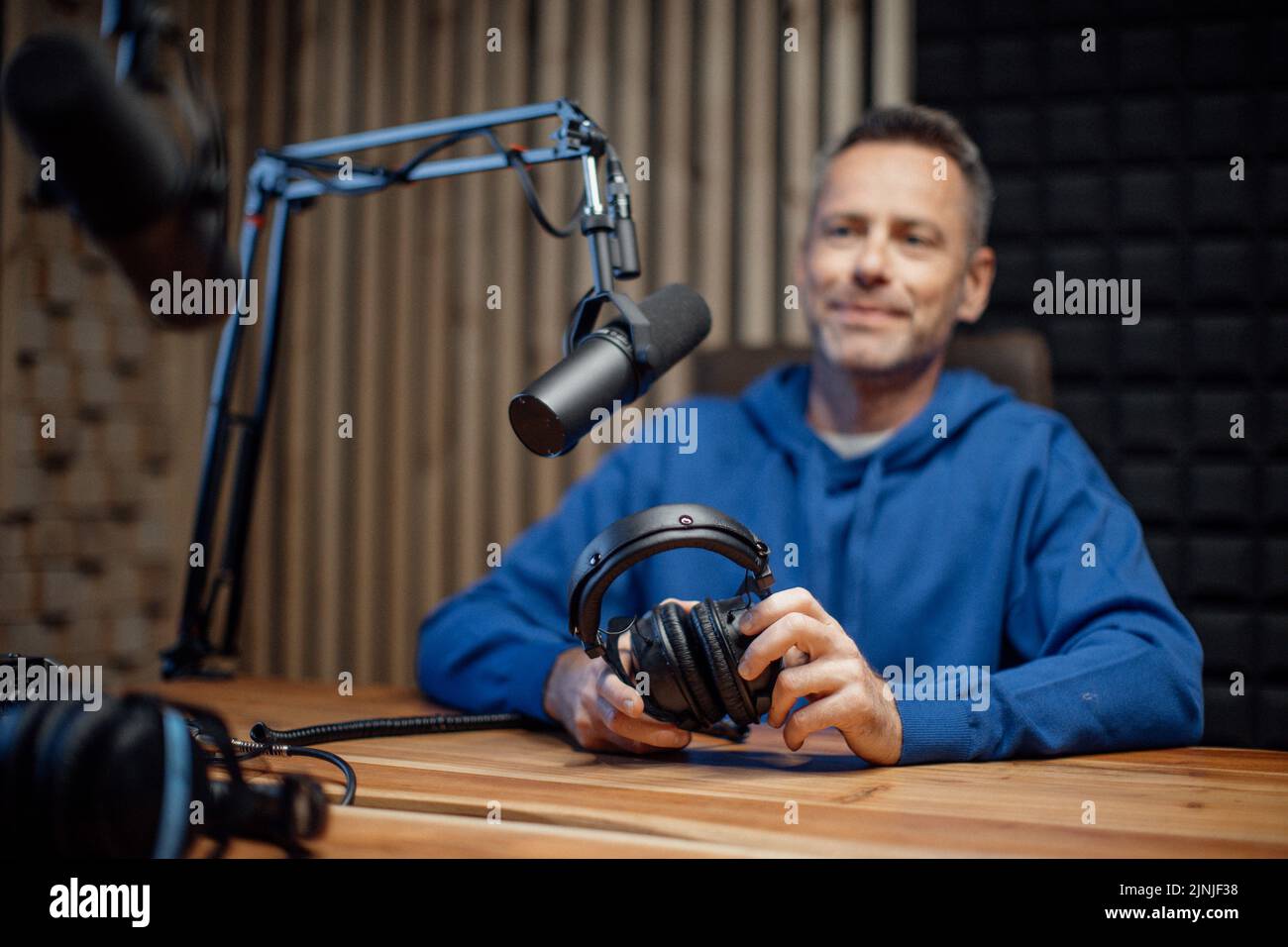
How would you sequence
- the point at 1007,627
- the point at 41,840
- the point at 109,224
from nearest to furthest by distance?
the point at 41,840 < the point at 109,224 < the point at 1007,627

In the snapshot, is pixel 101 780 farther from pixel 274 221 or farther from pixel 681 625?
pixel 274 221

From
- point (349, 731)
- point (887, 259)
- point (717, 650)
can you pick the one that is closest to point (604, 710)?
point (717, 650)

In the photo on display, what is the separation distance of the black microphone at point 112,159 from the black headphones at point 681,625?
36 centimetres

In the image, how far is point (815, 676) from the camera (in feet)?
2.87

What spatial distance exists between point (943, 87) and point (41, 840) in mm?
2114

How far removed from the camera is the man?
111 cm

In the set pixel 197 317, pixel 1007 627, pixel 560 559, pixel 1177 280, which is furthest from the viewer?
pixel 1177 280

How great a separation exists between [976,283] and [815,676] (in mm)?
946

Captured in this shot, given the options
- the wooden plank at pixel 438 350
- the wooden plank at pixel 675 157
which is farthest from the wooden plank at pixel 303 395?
the wooden plank at pixel 675 157

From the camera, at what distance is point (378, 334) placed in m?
2.54

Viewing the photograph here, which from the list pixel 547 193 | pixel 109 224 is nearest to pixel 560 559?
pixel 109 224

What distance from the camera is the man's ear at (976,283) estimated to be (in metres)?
1.60

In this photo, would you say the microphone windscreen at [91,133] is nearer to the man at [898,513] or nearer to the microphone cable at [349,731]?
the microphone cable at [349,731]
